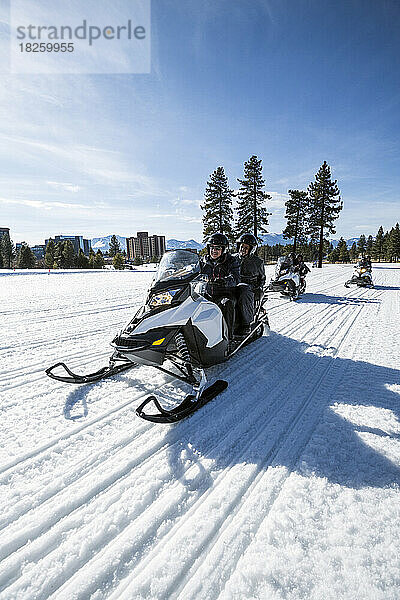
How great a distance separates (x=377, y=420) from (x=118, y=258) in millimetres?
49081

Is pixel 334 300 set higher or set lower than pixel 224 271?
lower

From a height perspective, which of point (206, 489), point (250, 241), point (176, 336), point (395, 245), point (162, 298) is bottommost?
point (206, 489)

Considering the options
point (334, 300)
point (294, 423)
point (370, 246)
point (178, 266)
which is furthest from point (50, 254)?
point (370, 246)

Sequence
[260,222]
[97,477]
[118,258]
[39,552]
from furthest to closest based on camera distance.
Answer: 1. [118,258]
2. [260,222]
3. [97,477]
4. [39,552]

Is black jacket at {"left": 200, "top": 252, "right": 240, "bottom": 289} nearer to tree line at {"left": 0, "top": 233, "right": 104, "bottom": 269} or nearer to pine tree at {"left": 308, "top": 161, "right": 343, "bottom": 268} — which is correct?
pine tree at {"left": 308, "top": 161, "right": 343, "bottom": 268}

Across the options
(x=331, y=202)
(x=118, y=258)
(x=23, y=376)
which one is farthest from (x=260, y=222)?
(x=23, y=376)

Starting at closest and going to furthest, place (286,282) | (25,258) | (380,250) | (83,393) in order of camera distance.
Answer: (83,393)
(286,282)
(25,258)
(380,250)

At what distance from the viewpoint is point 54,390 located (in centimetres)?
332

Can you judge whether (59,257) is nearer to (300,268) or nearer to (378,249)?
(300,268)

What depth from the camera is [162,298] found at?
3.12 meters

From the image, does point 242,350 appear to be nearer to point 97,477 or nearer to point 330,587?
point 97,477

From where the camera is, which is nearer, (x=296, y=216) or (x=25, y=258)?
(x=296, y=216)

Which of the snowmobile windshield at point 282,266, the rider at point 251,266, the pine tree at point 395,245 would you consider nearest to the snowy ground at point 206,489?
the rider at point 251,266

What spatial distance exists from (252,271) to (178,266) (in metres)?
2.62
